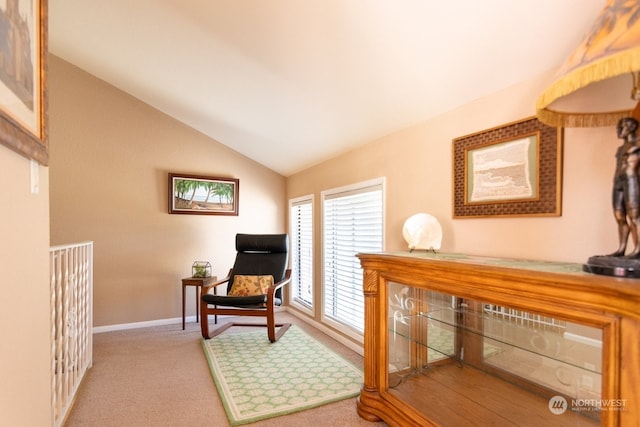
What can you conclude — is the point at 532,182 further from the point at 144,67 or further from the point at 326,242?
the point at 144,67

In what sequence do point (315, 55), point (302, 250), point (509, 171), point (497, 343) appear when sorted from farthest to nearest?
1. point (302, 250)
2. point (315, 55)
3. point (509, 171)
4. point (497, 343)

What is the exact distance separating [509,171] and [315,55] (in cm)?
138

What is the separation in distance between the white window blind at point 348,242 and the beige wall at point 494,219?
19cm

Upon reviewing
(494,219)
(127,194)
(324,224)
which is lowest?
(324,224)

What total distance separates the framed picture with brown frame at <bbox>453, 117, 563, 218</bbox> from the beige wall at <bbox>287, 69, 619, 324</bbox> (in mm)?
41

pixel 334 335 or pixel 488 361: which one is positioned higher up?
pixel 488 361

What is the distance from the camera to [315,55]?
81.1 inches

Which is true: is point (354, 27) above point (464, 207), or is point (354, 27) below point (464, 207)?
above

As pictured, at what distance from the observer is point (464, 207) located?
191 centimetres

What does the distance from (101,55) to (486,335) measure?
4.04 metres

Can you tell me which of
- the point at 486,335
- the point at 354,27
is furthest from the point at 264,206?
the point at 486,335

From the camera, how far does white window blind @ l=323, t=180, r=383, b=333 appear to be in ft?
9.28

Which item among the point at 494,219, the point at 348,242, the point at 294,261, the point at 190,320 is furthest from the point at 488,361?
the point at 190,320

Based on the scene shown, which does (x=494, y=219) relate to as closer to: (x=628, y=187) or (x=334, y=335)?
(x=628, y=187)
